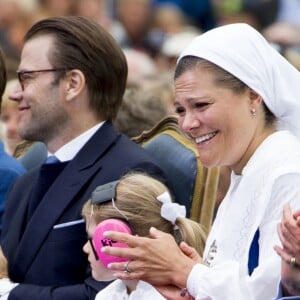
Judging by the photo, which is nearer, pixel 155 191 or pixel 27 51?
pixel 155 191

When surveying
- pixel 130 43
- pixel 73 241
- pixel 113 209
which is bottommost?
pixel 130 43

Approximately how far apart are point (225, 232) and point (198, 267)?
0.22 meters

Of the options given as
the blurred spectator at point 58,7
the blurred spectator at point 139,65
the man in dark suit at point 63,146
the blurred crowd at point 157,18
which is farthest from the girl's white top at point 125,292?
the blurred spectator at point 58,7

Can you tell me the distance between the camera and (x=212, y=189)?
6.06 meters

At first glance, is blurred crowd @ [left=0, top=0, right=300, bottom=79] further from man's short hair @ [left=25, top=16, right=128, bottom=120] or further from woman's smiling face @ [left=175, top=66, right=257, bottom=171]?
woman's smiling face @ [left=175, top=66, right=257, bottom=171]

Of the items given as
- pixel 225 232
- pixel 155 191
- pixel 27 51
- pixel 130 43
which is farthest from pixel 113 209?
pixel 130 43

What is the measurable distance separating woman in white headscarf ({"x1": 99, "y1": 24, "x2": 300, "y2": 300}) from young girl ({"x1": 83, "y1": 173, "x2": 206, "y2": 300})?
215 mm

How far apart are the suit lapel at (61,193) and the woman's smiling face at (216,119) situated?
3.43 ft

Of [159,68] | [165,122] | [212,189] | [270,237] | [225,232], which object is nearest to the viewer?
[270,237]

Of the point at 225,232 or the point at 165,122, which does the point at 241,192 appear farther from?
the point at 165,122

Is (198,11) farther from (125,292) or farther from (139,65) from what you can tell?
(125,292)

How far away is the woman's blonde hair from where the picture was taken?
16.8 feet

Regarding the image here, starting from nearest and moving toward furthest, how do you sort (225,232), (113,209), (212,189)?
(225,232) < (113,209) < (212,189)

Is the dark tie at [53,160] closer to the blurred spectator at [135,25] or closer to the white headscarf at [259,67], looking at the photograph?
the white headscarf at [259,67]
